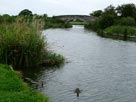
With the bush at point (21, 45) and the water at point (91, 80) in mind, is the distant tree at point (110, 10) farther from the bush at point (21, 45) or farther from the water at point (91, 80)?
the bush at point (21, 45)

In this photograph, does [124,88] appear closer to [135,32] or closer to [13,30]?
[13,30]

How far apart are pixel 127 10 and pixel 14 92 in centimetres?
8232

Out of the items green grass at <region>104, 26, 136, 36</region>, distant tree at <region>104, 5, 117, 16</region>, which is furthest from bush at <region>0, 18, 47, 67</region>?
distant tree at <region>104, 5, 117, 16</region>

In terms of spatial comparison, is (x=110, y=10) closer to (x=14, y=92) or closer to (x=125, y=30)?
(x=125, y=30)

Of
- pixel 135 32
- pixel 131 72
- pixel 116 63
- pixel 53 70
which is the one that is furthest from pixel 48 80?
pixel 135 32

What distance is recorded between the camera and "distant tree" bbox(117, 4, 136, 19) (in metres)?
91.2

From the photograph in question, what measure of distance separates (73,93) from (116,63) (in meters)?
11.9

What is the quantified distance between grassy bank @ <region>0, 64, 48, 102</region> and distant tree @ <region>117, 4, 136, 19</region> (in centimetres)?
7841

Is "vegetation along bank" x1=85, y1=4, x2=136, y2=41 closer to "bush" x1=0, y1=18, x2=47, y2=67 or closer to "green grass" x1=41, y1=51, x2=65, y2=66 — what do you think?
"green grass" x1=41, y1=51, x2=65, y2=66

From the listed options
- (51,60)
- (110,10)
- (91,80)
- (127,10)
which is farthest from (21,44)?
(110,10)

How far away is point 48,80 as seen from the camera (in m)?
20.4

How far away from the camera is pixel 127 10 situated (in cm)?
9256

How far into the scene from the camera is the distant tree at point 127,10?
9125cm

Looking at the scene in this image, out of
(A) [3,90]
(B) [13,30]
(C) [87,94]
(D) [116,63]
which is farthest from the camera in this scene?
(D) [116,63]
